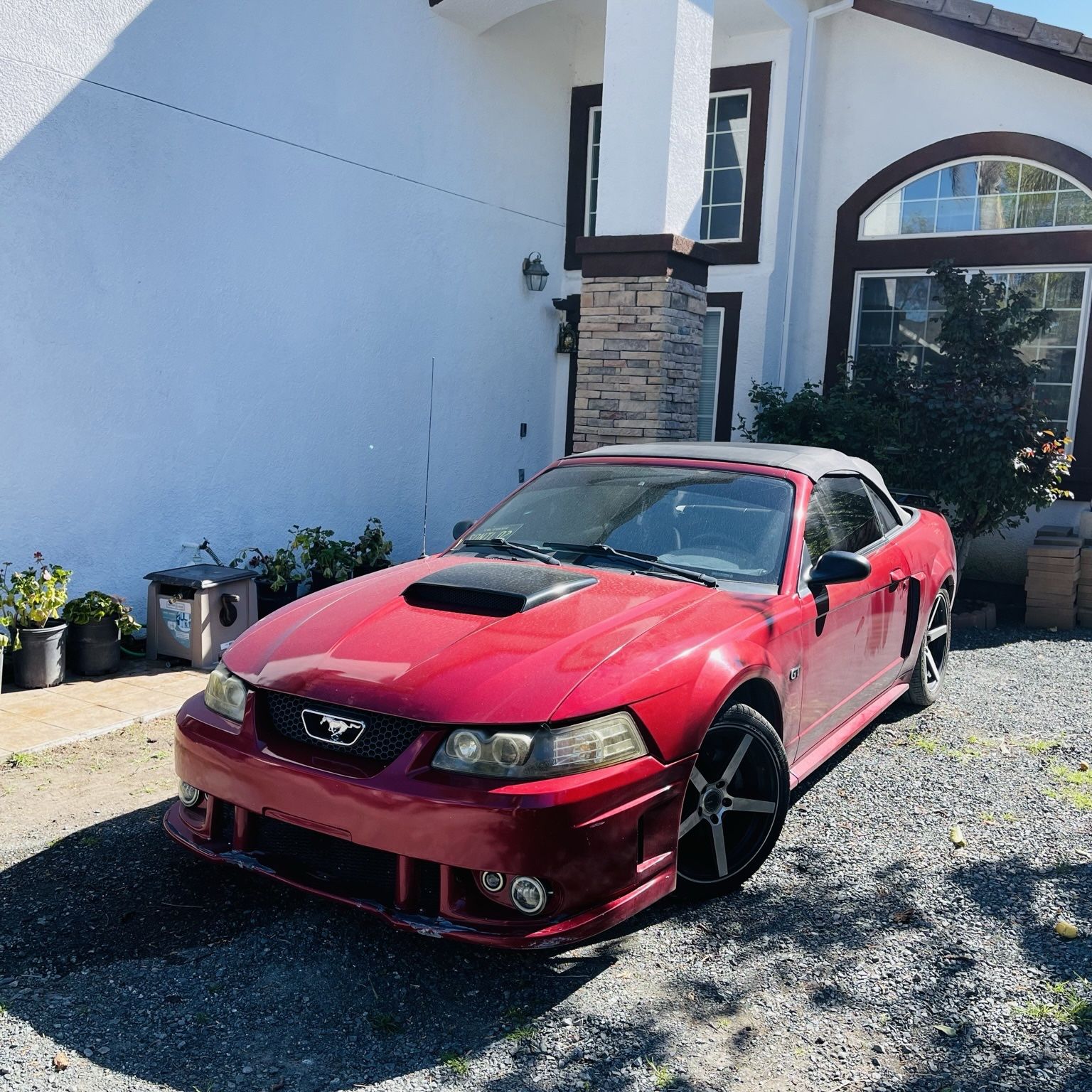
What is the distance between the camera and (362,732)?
309 cm

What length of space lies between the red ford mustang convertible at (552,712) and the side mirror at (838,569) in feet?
0.05

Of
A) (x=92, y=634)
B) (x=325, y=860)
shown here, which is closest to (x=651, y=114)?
(x=92, y=634)

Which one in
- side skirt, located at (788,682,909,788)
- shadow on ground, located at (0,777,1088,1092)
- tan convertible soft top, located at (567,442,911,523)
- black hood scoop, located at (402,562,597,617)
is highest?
tan convertible soft top, located at (567,442,911,523)

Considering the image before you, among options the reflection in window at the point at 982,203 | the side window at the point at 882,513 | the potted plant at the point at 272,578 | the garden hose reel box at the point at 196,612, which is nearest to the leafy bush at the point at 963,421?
the reflection in window at the point at 982,203

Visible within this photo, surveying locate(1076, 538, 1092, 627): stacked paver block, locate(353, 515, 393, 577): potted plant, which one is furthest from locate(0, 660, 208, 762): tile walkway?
locate(1076, 538, 1092, 627): stacked paver block

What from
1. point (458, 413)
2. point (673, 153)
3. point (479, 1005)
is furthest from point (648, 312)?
point (479, 1005)

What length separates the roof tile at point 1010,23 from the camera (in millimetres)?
9180

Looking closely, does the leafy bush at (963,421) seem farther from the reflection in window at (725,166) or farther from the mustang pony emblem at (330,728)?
the mustang pony emblem at (330,728)

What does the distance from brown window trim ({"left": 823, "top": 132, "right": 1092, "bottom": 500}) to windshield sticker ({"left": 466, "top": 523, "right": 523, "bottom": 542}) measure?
22.3ft

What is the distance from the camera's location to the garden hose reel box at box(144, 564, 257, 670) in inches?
260

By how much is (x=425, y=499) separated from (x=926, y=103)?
6.19m

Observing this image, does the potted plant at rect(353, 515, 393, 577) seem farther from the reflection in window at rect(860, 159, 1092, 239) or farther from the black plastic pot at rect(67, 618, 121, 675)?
the reflection in window at rect(860, 159, 1092, 239)

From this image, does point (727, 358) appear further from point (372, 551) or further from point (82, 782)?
point (82, 782)

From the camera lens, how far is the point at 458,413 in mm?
10109
